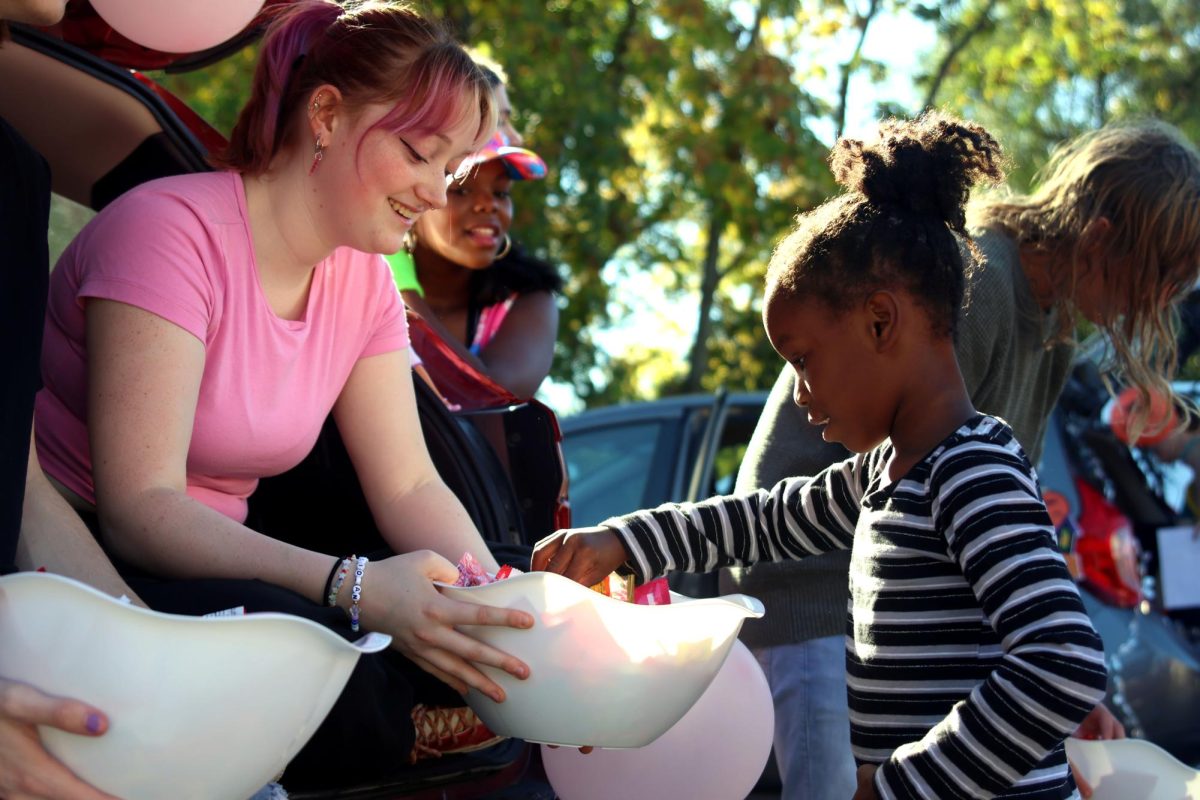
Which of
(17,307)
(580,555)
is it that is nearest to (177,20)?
(17,307)

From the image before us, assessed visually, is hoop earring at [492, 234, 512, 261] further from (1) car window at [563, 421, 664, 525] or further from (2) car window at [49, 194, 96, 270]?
(2) car window at [49, 194, 96, 270]

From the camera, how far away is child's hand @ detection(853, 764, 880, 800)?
192cm

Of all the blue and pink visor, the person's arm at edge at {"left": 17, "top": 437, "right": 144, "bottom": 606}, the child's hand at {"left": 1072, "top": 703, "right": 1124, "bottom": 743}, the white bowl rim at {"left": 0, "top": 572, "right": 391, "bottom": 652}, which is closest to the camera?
the white bowl rim at {"left": 0, "top": 572, "right": 391, "bottom": 652}

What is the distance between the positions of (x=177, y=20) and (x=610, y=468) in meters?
2.62

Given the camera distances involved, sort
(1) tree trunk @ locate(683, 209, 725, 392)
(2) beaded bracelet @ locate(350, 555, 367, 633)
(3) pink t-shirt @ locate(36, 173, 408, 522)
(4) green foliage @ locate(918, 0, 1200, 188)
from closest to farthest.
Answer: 1. (2) beaded bracelet @ locate(350, 555, 367, 633)
2. (3) pink t-shirt @ locate(36, 173, 408, 522)
3. (1) tree trunk @ locate(683, 209, 725, 392)
4. (4) green foliage @ locate(918, 0, 1200, 188)

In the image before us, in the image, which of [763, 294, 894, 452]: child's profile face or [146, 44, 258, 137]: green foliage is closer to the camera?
[763, 294, 894, 452]: child's profile face

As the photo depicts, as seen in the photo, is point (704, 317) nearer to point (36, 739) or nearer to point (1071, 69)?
point (1071, 69)

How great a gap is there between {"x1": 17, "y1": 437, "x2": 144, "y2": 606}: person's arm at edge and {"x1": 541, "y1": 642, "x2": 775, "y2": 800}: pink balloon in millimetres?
757

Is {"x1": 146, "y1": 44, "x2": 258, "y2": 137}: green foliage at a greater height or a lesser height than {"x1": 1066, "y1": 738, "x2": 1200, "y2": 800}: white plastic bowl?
lesser

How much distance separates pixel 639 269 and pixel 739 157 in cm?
135

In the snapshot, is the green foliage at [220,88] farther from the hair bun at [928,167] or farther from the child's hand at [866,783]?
the child's hand at [866,783]

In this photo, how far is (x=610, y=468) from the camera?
15.7ft

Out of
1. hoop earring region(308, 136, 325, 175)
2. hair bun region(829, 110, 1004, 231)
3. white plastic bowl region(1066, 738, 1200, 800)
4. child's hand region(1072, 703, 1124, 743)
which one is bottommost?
child's hand region(1072, 703, 1124, 743)

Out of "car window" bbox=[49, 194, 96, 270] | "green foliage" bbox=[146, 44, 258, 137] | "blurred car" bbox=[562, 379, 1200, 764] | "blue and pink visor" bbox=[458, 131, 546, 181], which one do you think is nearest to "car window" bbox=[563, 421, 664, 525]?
"blurred car" bbox=[562, 379, 1200, 764]
